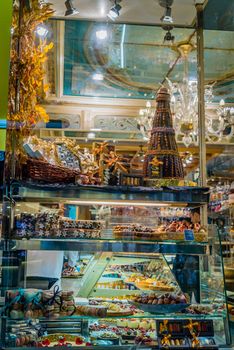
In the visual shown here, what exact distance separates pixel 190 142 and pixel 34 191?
3451 millimetres

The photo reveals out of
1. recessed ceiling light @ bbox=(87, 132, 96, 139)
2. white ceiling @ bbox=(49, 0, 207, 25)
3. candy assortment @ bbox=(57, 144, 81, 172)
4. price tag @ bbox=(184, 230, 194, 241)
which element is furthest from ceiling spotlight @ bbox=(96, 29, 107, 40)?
price tag @ bbox=(184, 230, 194, 241)

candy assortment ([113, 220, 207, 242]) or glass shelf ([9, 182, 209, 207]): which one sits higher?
glass shelf ([9, 182, 209, 207])

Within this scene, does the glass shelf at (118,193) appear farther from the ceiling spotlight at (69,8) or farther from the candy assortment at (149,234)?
the ceiling spotlight at (69,8)

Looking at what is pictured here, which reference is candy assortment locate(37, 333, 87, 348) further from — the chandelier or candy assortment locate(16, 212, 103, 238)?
the chandelier

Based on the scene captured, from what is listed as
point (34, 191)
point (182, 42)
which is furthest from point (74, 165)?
point (182, 42)

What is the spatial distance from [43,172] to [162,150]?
2.91 feet

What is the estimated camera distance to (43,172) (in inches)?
90.8

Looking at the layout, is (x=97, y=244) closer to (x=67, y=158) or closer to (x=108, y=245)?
(x=108, y=245)

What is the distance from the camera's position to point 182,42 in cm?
484

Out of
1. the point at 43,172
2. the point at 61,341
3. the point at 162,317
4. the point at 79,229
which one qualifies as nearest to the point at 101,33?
the point at 43,172

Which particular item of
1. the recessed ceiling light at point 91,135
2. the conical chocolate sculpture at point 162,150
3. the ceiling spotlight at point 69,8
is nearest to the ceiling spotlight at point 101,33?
the ceiling spotlight at point 69,8

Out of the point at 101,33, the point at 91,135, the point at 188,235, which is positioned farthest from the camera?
the point at 91,135

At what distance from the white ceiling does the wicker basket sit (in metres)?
1.92

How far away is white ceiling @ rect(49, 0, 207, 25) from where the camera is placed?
3557 millimetres
